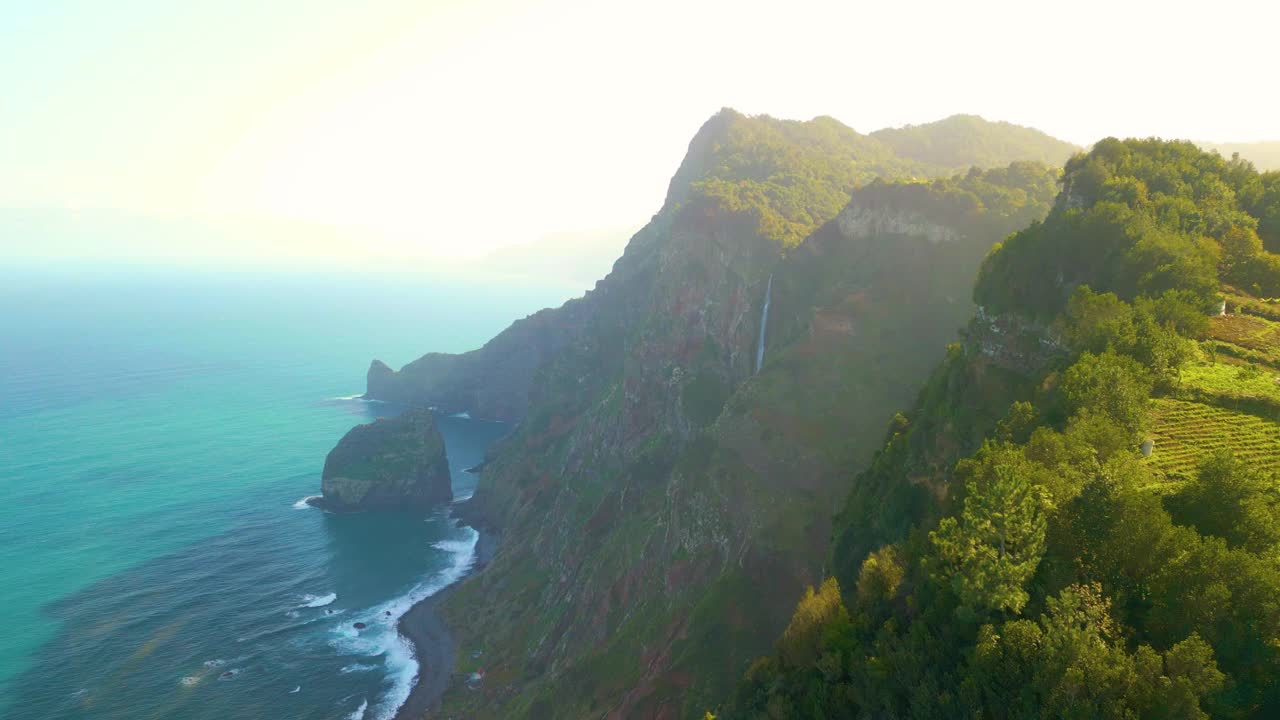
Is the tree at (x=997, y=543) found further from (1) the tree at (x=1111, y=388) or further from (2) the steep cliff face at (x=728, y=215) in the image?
(2) the steep cliff face at (x=728, y=215)

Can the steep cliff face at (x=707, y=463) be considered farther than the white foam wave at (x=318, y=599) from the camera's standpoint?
No

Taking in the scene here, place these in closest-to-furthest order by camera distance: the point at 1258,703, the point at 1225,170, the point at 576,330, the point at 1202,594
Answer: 1. the point at 1258,703
2. the point at 1202,594
3. the point at 1225,170
4. the point at 576,330

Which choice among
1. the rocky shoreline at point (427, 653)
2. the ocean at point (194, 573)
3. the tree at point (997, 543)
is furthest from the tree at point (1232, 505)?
the ocean at point (194, 573)

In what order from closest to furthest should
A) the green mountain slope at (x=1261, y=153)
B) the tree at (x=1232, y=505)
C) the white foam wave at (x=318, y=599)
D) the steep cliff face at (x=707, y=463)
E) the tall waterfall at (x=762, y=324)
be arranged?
the tree at (x=1232, y=505) → the steep cliff face at (x=707, y=463) → the white foam wave at (x=318, y=599) → the tall waterfall at (x=762, y=324) → the green mountain slope at (x=1261, y=153)

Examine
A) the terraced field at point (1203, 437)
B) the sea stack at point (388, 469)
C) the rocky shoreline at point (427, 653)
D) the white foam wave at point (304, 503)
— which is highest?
the terraced field at point (1203, 437)

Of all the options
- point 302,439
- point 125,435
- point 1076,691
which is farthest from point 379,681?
point 125,435

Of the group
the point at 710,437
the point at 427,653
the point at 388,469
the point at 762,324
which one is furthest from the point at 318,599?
the point at 762,324

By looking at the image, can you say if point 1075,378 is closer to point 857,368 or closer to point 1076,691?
point 1076,691

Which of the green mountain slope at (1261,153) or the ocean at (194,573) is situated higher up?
the green mountain slope at (1261,153)
